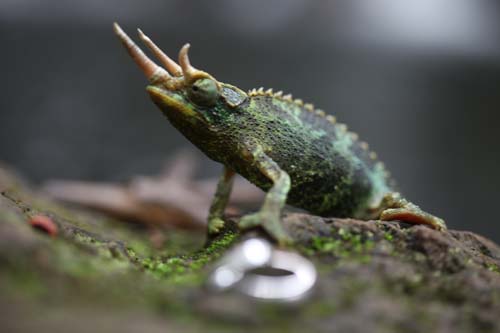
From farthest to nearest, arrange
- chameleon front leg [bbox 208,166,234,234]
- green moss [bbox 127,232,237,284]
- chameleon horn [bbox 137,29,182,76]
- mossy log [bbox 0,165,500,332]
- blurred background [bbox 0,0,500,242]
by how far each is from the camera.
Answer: blurred background [bbox 0,0,500,242], chameleon front leg [bbox 208,166,234,234], chameleon horn [bbox 137,29,182,76], green moss [bbox 127,232,237,284], mossy log [bbox 0,165,500,332]

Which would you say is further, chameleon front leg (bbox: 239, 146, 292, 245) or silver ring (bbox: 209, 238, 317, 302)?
chameleon front leg (bbox: 239, 146, 292, 245)

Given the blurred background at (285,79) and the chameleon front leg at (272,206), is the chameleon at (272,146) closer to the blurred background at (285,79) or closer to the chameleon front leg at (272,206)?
the chameleon front leg at (272,206)

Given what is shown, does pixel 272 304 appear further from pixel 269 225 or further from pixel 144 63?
pixel 144 63

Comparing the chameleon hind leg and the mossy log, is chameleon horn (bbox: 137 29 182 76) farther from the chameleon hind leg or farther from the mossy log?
the chameleon hind leg

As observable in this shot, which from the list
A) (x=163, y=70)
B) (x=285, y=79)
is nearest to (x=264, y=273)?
(x=163, y=70)

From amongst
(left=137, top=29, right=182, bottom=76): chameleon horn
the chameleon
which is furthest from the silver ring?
(left=137, top=29, right=182, bottom=76): chameleon horn

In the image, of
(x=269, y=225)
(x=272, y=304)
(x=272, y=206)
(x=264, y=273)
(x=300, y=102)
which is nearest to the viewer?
(x=272, y=304)

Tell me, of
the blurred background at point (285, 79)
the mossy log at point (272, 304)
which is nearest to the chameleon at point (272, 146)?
the mossy log at point (272, 304)

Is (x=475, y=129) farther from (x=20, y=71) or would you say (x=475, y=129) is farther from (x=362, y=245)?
(x=20, y=71)
